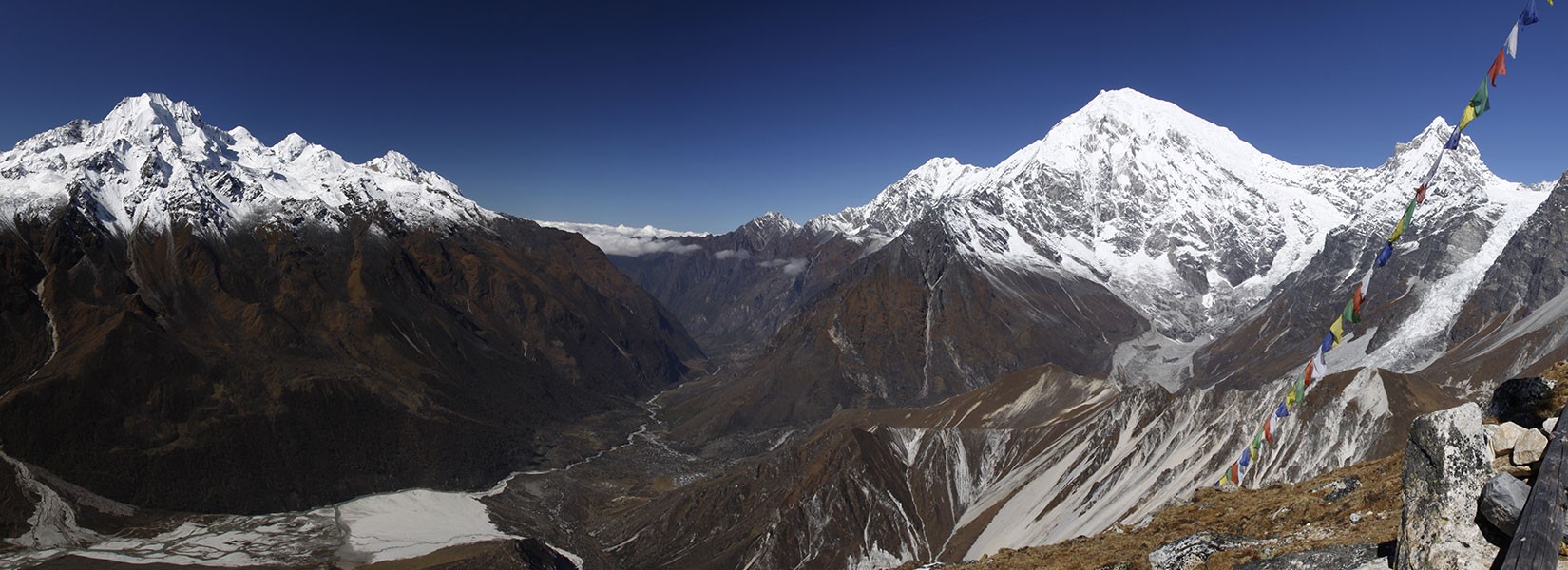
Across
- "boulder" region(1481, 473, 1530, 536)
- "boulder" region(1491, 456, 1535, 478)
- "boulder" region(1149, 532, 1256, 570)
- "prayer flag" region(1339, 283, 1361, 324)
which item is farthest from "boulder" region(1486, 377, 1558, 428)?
"prayer flag" region(1339, 283, 1361, 324)

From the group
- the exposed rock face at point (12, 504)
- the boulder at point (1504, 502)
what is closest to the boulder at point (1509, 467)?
the boulder at point (1504, 502)

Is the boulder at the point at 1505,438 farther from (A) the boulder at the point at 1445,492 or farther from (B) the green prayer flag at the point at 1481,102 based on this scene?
(B) the green prayer flag at the point at 1481,102

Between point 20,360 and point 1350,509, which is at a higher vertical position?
point 20,360

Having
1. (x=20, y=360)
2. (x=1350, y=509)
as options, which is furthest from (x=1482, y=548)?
(x=20, y=360)

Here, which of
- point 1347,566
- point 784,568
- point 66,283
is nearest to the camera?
point 1347,566

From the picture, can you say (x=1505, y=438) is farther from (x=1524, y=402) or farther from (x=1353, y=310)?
(x=1353, y=310)

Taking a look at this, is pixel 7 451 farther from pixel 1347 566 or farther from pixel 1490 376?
pixel 1490 376

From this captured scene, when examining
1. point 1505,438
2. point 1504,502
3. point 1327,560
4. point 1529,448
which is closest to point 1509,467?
point 1529,448
